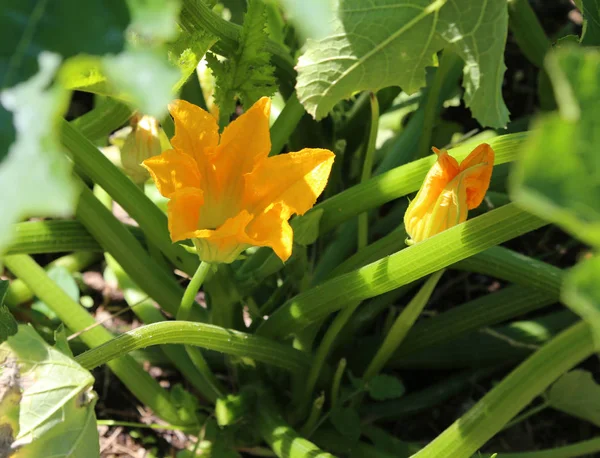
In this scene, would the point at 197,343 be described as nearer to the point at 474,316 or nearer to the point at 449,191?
the point at 449,191

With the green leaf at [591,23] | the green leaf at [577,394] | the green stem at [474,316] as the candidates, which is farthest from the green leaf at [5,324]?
the green leaf at [577,394]

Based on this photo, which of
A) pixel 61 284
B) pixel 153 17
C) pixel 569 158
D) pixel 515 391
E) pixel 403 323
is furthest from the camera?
pixel 61 284

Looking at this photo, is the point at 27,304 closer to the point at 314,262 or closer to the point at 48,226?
the point at 48,226

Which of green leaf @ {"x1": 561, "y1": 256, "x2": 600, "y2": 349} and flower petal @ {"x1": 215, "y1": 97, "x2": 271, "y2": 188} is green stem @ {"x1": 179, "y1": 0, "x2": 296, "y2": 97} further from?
green leaf @ {"x1": 561, "y1": 256, "x2": 600, "y2": 349}

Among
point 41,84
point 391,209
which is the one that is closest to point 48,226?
point 41,84

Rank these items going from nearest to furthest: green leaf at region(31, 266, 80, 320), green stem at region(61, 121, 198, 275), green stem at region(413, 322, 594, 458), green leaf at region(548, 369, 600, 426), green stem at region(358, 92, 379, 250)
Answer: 1. green stem at region(413, 322, 594, 458)
2. green stem at region(61, 121, 198, 275)
3. green stem at region(358, 92, 379, 250)
4. green leaf at region(548, 369, 600, 426)
5. green leaf at region(31, 266, 80, 320)

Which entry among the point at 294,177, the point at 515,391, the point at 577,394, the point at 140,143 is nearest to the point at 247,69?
the point at 294,177

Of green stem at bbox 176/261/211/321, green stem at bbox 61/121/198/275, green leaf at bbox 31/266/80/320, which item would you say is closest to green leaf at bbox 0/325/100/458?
green stem at bbox 176/261/211/321
